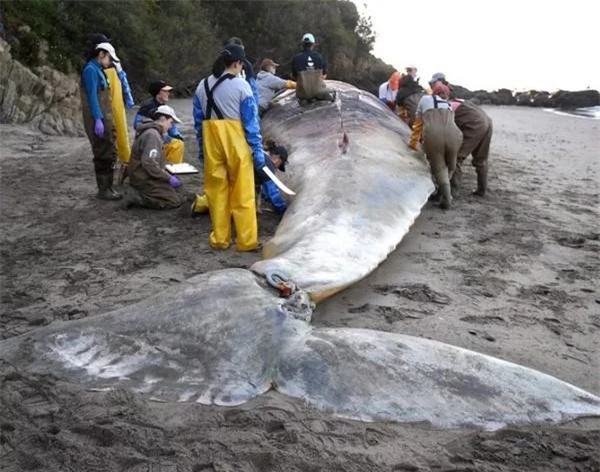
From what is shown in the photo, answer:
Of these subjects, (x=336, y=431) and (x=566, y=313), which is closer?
(x=336, y=431)

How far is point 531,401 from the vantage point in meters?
3.44

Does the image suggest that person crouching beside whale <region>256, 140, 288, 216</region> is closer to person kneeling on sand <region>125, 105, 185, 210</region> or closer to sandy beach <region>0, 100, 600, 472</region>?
sandy beach <region>0, 100, 600, 472</region>

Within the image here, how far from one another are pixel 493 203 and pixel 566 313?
3893mm

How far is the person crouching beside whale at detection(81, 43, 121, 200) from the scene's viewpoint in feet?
28.6

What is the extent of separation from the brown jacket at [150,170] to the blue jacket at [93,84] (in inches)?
28.4

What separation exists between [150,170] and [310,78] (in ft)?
12.3

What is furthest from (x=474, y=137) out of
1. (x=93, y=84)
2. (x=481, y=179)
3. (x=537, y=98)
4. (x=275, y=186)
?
(x=537, y=98)

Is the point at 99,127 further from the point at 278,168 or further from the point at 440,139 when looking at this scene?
the point at 440,139

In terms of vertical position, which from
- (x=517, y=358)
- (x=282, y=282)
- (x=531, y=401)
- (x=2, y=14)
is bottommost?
(x=517, y=358)

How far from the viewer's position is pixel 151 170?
8305mm

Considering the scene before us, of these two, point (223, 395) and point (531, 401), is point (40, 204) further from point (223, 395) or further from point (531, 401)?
point (531, 401)

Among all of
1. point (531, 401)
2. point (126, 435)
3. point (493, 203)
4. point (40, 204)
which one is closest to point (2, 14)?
point (40, 204)

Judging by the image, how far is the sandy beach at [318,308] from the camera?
10.9 feet

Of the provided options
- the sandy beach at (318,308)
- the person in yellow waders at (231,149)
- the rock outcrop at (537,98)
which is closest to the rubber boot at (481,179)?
the sandy beach at (318,308)
